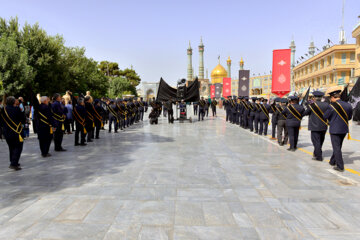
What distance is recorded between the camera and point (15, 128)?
6.04 meters

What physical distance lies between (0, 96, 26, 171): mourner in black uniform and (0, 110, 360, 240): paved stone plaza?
0.31m

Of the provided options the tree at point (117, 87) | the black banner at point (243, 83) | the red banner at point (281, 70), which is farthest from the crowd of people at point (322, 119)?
the tree at point (117, 87)

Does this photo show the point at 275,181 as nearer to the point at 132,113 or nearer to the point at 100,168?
Result: the point at 100,168

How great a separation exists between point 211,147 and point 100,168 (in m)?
3.90

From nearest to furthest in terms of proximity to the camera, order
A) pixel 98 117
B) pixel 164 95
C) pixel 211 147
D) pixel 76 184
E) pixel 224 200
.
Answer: pixel 224 200
pixel 76 184
pixel 211 147
pixel 98 117
pixel 164 95

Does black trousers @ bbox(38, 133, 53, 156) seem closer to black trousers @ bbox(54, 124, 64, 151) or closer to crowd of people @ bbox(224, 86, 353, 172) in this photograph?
black trousers @ bbox(54, 124, 64, 151)

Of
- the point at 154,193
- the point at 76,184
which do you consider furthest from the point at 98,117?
the point at 154,193

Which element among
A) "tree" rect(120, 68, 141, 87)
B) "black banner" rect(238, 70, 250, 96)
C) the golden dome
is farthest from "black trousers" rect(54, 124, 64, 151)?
the golden dome

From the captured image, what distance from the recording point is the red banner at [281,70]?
41.4 ft

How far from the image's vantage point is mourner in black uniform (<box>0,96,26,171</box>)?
19.7 ft

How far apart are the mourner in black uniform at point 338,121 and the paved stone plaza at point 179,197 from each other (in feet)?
1.28

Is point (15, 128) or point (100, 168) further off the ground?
point (15, 128)

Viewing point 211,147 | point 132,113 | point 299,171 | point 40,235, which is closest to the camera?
point 40,235

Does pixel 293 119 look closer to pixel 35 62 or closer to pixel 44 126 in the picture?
pixel 44 126
